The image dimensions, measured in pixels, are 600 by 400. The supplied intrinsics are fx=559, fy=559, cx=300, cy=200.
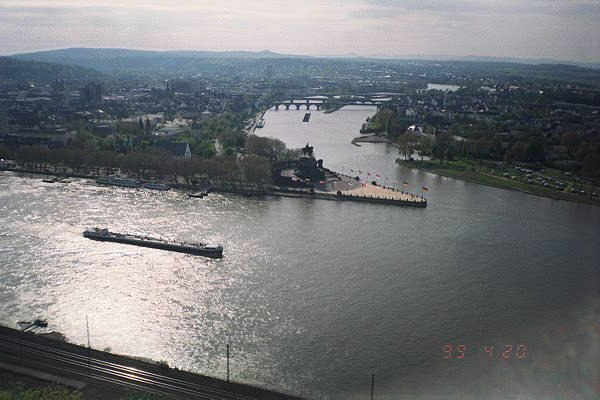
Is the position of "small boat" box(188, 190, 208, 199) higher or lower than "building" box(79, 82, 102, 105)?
lower

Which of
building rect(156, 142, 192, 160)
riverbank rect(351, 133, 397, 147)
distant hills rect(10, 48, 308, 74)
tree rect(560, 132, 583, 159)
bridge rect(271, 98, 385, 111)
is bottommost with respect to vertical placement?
riverbank rect(351, 133, 397, 147)

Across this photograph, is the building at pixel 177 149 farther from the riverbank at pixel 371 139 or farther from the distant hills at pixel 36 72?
the distant hills at pixel 36 72

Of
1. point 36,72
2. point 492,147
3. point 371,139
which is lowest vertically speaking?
point 371,139

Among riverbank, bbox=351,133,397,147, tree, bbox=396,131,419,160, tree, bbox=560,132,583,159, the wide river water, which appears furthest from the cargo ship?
riverbank, bbox=351,133,397,147

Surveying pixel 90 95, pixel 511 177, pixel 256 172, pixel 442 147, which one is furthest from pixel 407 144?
pixel 90 95

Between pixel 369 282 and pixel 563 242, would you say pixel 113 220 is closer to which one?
pixel 369 282

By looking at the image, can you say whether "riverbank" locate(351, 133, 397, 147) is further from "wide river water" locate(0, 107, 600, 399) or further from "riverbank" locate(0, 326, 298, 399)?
"riverbank" locate(0, 326, 298, 399)

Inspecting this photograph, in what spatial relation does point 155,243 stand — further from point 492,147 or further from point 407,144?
point 492,147
